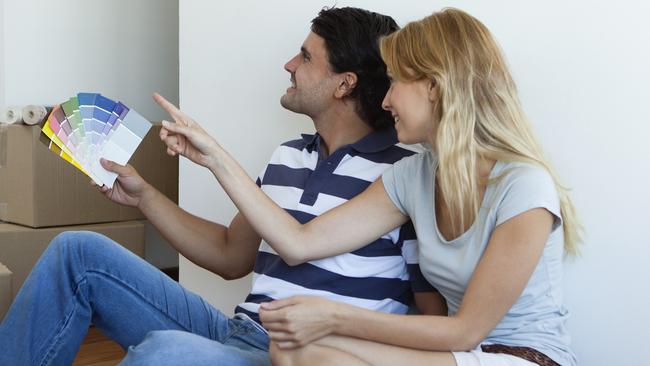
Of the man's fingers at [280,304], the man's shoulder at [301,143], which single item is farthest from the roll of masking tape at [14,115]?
the man's fingers at [280,304]

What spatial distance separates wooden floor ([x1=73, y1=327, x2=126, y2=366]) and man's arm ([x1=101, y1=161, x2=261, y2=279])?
828mm

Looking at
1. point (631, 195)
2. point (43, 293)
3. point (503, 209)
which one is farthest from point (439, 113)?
point (43, 293)

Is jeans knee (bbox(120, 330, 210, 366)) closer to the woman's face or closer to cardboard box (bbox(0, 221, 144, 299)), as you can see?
the woman's face

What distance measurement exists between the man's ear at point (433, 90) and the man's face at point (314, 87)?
364 millimetres

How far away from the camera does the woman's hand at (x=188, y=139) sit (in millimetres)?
1459

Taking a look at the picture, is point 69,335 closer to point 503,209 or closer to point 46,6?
point 503,209

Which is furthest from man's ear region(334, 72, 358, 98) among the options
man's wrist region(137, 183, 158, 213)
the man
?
man's wrist region(137, 183, 158, 213)

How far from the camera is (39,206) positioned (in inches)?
101

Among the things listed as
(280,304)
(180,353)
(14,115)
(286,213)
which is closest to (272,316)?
(280,304)

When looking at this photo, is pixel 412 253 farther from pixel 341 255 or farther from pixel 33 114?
pixel 33 114

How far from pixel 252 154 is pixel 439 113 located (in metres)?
0.80

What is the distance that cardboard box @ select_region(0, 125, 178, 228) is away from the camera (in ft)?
8.43

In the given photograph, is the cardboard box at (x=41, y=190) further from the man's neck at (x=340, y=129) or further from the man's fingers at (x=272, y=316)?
the man's fingers at (x=272, y=316)

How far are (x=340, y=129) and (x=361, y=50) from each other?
177 millimetres
